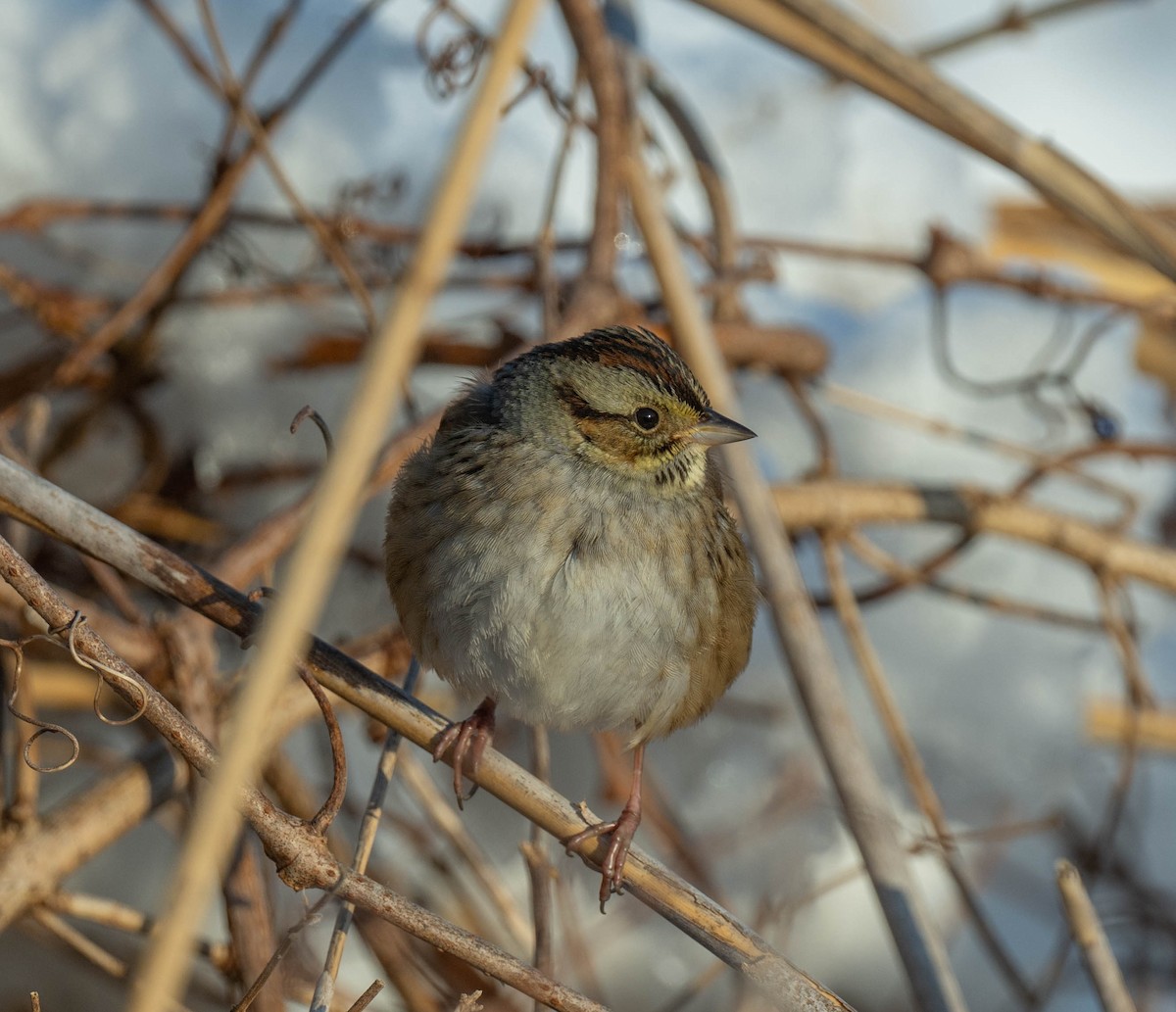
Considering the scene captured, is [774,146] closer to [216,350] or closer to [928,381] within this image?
[928,381]

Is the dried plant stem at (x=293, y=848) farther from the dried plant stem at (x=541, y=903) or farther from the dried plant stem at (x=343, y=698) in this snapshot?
the dried plant stem at (x=541, y=903)

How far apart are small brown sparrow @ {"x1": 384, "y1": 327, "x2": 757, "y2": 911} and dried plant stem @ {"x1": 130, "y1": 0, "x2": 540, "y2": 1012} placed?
59 cm

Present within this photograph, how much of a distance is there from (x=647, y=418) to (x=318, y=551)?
840 millimetres

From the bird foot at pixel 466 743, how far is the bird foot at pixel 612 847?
135mm

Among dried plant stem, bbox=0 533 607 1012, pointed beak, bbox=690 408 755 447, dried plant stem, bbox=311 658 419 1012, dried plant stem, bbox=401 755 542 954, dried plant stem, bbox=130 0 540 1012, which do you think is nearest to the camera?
dried plant stem, bbox=130 0 540 1012

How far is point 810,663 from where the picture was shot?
5.97 ft

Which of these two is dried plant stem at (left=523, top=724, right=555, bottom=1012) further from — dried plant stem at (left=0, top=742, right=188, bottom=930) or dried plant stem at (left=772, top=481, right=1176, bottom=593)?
dried plant stem at (left=772, top=481, right=1176, bottom=593)

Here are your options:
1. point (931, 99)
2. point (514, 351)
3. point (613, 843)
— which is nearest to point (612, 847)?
point (613, 843)

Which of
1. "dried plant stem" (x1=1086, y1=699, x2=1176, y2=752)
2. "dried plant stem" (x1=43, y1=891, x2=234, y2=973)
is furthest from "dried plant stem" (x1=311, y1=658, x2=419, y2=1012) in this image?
"dried plant stem" (x1=1086, y1=699, x2=1176, y2=752)

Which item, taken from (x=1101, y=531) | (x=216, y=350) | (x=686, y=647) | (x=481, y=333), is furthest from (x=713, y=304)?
(x=686, y=647)

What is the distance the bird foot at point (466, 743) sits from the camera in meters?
1.38

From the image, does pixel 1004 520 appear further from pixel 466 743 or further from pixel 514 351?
pixel 466 743

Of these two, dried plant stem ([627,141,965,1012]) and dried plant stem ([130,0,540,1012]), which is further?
dried plant stem ([627,141,965,1012])

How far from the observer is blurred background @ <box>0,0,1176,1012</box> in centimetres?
238
